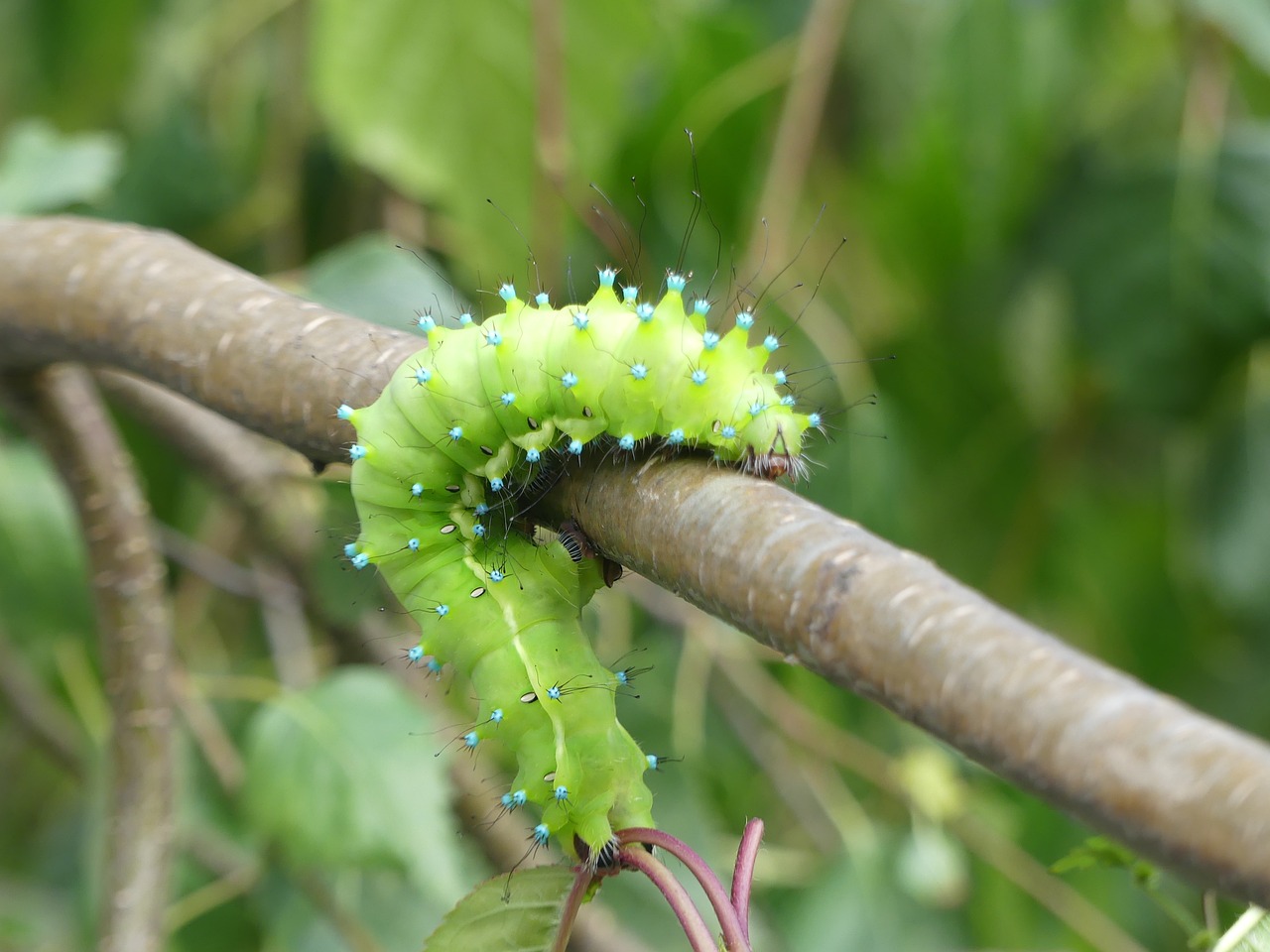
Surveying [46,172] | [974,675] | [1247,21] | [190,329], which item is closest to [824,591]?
[974,675]

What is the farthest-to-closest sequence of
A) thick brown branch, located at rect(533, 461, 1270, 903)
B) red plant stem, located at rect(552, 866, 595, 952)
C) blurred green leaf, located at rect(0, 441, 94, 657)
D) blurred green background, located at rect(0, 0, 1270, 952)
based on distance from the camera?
blurred green leaf, located at rect(0, 441, 94, 657)
blurred green background, located at rect(0, 0, 1270, 952)
red plant stem, located at rect(552, 866, 595, 952)
thick brown branch, located at rect(533, 461, 1270, 903)

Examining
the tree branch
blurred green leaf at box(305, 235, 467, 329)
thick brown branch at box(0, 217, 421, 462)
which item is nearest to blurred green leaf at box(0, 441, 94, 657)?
blurred green leaf at box(305, 235, 467, 329)

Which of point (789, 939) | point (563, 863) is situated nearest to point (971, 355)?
point (789, 939)

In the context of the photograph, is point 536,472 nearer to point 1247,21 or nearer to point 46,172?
point 46,172

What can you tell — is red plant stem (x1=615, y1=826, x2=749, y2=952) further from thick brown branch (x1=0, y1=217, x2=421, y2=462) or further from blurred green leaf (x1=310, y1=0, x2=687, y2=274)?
blurred green leaf (x1=310, y1=0, x2=687, y2=274)

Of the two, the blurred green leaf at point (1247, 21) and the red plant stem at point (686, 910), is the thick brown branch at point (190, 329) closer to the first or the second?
the red plant stem at point (686, 910)

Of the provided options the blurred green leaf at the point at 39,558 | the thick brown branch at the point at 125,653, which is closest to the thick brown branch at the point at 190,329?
the thick brown branch at the point at 125,653
